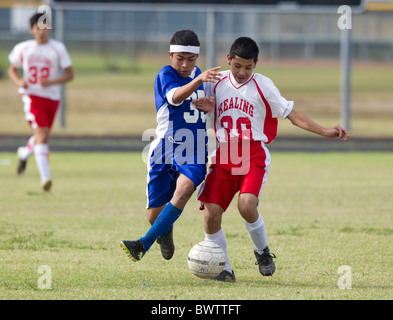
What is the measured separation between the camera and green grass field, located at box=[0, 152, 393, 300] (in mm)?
5574

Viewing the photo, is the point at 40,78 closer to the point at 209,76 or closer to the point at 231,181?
the point at 231,181

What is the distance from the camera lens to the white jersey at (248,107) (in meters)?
6.11

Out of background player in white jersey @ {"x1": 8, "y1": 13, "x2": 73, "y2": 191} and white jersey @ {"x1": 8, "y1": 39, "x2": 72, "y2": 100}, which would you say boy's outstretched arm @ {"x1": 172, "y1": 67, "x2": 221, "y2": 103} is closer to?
background player in white jersey @ {"x1": 8, "y1": 13, "x2": 73, "y2": 191}

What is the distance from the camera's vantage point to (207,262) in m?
5.79

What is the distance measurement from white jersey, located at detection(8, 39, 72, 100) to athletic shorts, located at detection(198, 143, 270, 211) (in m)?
5.46

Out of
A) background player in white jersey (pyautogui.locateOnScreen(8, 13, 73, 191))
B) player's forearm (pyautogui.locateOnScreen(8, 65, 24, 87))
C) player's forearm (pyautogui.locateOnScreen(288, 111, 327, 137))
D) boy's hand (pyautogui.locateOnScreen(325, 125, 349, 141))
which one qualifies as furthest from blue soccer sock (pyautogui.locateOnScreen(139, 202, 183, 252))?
player's forearm (pyautogui.locateOnScreen(8, 65, 24, 87))

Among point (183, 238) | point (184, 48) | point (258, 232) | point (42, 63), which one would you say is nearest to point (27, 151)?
point (42, 63)

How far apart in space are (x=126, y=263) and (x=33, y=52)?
5.45 m

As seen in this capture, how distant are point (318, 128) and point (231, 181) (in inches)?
30.7

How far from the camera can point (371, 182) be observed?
39.3 feet
